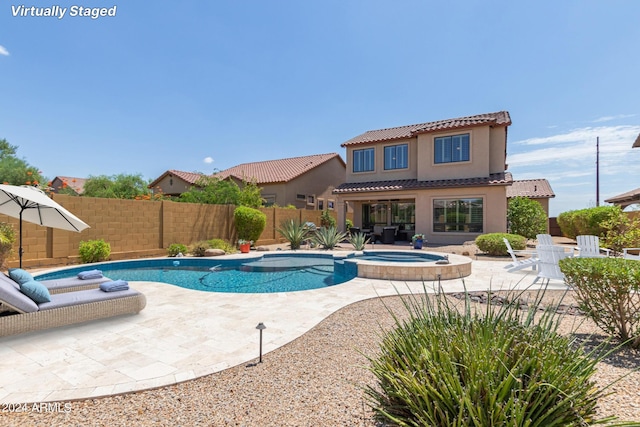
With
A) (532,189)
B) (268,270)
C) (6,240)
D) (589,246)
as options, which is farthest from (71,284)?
(532,189)

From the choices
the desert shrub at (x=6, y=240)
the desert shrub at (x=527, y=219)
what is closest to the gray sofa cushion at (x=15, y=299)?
the desert shrub at (x=6, y=240)

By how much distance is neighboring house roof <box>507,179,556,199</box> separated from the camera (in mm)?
25984

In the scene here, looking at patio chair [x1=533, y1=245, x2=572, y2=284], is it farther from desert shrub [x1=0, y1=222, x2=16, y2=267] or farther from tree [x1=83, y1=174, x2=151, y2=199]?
tree [x1=83, y1=174, x2=151, y2=199]

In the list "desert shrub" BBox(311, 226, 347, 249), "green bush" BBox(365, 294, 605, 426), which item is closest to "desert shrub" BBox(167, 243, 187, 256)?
"desert shrub" BBox(311, 226, 347, 249)

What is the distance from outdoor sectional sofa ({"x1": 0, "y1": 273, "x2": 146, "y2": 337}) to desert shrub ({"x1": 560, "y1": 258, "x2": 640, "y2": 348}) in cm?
740

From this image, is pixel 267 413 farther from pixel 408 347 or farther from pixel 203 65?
pixel 203 65

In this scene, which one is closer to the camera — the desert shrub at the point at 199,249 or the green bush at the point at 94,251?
the green bush at the point at 94,251

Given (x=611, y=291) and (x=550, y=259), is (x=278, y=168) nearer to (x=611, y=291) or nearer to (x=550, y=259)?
(x=550, y=259)

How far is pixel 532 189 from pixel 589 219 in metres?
11.1

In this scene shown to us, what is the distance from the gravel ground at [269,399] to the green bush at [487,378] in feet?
1.38

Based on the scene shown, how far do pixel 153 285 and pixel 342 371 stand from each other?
666 centimetres

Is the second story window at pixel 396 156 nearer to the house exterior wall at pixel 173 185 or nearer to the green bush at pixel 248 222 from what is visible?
the green bush at pixel 248 222

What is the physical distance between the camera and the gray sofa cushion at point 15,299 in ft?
14.9

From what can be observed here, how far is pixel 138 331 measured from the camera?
498cm
